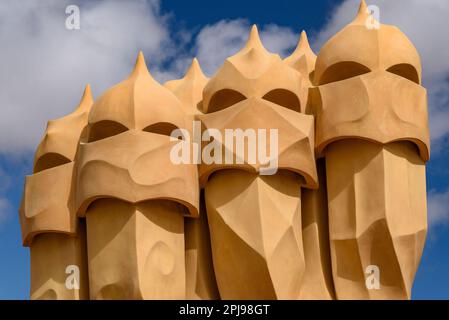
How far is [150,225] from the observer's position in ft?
67.2

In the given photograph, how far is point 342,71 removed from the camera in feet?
74.0

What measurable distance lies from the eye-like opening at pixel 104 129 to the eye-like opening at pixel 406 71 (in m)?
7.00

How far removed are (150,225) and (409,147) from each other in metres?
6.82

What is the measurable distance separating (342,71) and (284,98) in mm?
1701

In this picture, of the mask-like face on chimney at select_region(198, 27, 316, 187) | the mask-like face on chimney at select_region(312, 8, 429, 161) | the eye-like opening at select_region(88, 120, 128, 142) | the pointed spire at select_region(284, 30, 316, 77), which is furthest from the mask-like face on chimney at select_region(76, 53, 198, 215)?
the pointed spire at select_region(284, 30, 316, 77)

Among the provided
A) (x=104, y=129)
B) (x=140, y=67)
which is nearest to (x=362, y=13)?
(x=140, y=67)

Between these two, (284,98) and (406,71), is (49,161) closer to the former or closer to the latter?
(284,98)

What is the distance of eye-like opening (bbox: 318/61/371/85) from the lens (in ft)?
72.6

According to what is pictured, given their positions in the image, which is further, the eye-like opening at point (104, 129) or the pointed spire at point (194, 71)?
the pointed spire at point (194, 71)

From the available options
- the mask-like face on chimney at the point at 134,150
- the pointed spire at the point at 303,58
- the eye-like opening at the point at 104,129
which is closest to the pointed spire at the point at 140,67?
the mask-like face on chimney at the point at 134,150

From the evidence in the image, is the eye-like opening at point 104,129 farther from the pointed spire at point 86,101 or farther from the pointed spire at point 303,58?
the pointed spire at point 303,58

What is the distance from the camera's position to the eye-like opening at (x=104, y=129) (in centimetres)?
2134

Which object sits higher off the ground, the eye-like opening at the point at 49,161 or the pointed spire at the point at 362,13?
the pointed spire at the point at 362,13
